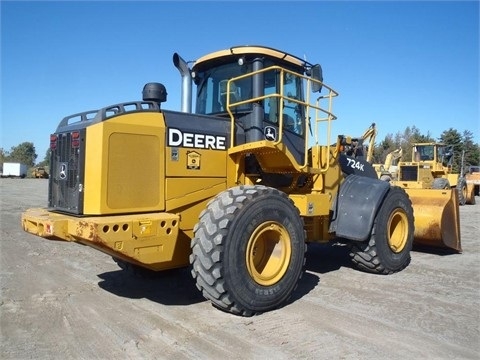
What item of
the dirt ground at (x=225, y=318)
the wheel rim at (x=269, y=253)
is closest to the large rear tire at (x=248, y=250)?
the wheel rim at (x=269, y=253)

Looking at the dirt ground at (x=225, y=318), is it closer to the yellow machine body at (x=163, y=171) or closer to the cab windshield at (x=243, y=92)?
the yellow machine body at (x=163, y=171)

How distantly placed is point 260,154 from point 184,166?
1.05 meters

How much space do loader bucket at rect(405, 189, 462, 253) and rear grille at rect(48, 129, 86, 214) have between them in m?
6.17

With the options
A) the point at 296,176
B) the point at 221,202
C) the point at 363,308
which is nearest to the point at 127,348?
the point at 221,202

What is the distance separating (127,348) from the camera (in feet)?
11.5

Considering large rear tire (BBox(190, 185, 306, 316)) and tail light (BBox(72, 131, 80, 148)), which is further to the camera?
tail light (BBox(72, 131, 80, 148))

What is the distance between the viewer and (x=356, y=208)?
6.07 metres

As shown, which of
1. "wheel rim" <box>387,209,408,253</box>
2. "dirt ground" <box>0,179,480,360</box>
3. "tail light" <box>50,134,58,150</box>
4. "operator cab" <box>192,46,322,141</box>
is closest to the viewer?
"dirt ground" <box>0,179,480,360</box>

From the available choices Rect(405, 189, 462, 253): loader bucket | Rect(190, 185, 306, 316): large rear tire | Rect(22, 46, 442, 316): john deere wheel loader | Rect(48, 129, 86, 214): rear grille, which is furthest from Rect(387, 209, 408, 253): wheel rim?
Rect(48, 129, 86, 214): rear grille

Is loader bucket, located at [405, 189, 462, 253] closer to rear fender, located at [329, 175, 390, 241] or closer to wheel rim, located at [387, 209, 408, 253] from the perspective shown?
wheel rim, located at [387, 209, 408, 253]

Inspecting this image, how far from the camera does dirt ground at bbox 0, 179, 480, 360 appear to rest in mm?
3525

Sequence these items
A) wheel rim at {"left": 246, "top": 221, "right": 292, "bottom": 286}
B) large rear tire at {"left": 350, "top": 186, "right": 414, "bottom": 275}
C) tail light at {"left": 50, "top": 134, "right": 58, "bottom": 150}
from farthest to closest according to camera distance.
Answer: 1. large rear tire at {"left": 350, "top": 186, "right": 414, "bottom": 275}
2. tail light at {"left": 50, "top": 134, "right": 58, "bottom": 150}
3. wheel rim at {"left": 246, "top": 221, "right": 292, "bottom": 286}

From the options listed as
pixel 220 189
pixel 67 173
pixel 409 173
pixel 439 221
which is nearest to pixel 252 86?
pixel 220 189

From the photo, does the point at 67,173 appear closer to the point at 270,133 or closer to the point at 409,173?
the point at 270,133
